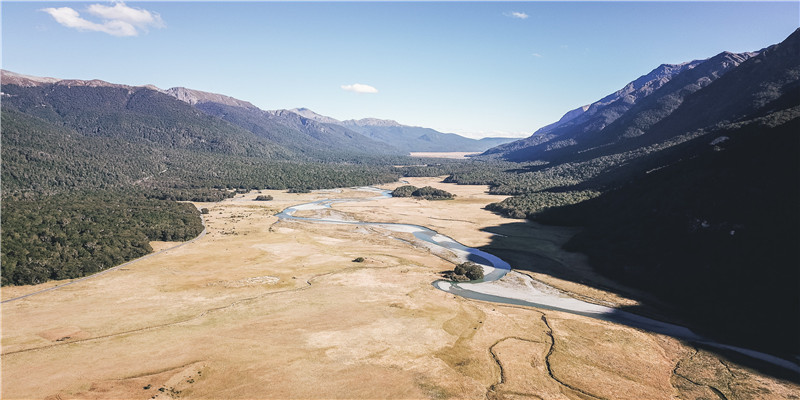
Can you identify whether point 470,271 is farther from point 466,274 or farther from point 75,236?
point 75,236

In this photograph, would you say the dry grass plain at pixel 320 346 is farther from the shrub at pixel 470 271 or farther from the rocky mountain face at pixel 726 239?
the rocky mountain face at pixel 726 239

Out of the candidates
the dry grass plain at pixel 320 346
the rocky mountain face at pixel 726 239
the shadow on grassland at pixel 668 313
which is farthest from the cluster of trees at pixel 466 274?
the rocky mountain face at pixel 726 239

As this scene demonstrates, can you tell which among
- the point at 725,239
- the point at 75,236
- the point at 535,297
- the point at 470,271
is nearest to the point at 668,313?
the point at 725,239

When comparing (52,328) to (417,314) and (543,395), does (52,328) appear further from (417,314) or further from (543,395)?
(543,395)

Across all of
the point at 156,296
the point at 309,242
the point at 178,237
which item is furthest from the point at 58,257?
the point at 309,242

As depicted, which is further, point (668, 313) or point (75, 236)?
point (75, 236)

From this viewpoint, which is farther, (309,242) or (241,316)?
(309,242)
